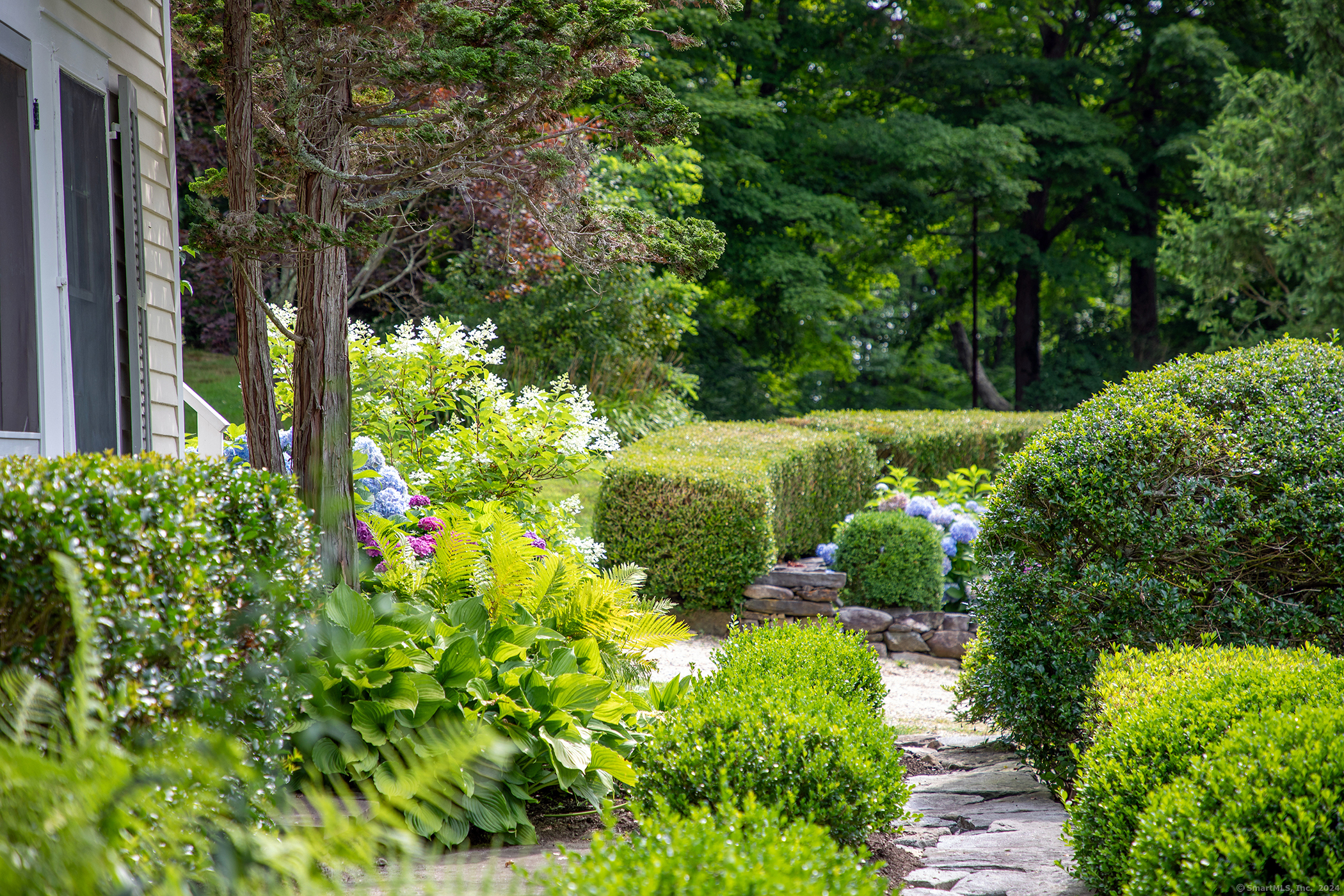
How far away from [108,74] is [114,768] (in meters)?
3.80

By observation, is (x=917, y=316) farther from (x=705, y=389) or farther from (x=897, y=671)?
(x=897, y=671)

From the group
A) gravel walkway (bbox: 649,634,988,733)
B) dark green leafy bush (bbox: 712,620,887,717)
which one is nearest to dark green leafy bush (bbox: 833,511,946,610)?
gravel walkway (bbox: 649,634,988,733)

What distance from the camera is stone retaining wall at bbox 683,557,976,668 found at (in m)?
7.61

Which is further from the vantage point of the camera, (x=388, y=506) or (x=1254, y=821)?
(x=388, y=506)

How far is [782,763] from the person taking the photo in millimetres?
2574

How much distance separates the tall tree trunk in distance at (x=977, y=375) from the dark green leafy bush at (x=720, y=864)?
21131 millimetres

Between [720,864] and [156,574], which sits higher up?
[156,574]

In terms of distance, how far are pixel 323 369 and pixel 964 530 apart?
6.08 meters

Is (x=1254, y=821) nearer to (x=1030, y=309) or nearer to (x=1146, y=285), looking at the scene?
(x=1030, y=309)

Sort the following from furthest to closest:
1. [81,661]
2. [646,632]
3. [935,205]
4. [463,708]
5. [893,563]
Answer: [935,205] → [893,563] → [646,632] → [463,708] → [81,661]

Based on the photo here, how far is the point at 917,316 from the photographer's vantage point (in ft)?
80.4

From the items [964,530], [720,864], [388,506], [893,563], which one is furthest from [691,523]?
[720,864]

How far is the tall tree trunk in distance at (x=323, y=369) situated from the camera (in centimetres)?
382

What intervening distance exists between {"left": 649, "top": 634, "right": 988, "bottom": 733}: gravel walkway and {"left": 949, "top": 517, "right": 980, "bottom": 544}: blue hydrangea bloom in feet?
4.45
